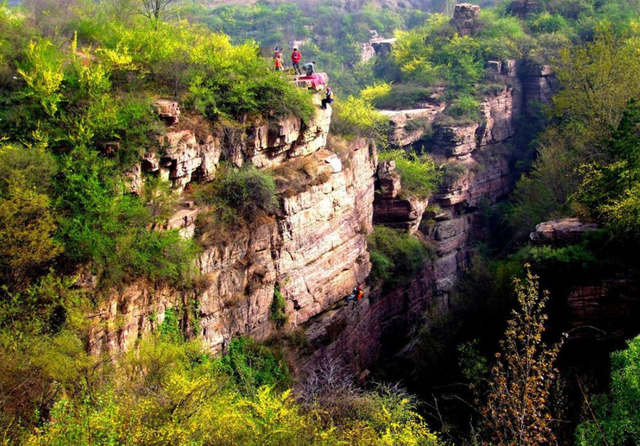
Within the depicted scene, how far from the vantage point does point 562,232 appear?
18.2 m

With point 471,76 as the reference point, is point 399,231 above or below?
below

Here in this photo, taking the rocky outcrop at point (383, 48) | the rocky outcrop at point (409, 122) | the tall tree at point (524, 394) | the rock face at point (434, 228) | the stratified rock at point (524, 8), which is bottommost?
the rock face at point (434, 228)

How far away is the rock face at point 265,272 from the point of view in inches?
566

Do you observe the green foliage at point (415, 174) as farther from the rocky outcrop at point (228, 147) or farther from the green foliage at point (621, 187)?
the green foliage at point (621, 187)

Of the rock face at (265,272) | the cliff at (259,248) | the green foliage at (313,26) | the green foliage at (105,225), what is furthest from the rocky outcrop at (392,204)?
the green foliage at (313,26)

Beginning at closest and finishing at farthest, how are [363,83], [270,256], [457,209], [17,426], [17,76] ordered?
1. [17,426]
2. [17,76]
3. [270,256]
4. [457,209]
5. [363,83]

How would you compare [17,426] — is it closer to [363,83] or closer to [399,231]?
[399,231]

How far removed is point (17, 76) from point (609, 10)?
41.7 meters

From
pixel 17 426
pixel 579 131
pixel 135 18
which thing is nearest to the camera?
pixel 17 426

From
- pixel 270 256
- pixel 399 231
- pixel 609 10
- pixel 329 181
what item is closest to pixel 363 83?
pixel 609 10

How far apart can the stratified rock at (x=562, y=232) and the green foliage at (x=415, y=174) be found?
10.9 meters

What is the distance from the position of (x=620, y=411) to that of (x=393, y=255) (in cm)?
1532

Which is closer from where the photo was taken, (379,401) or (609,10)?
(379,401)

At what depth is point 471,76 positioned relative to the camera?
3772 centimetres
